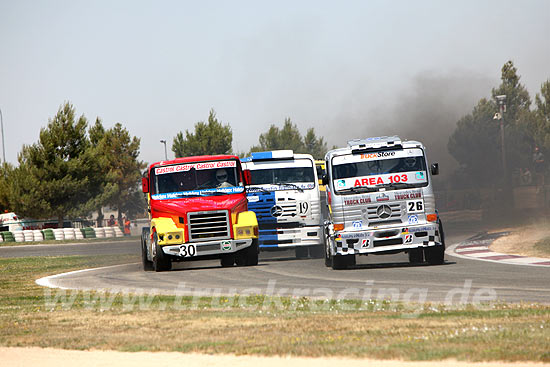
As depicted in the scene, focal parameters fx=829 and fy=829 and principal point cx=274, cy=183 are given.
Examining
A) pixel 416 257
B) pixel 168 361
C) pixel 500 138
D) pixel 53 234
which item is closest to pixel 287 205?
pixel 416 257

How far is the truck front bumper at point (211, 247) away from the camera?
18906 millimetres

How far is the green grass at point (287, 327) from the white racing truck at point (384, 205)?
590 cm

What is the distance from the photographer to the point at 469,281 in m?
14.1

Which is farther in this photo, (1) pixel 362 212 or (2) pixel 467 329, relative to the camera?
(1) pixel 362 212

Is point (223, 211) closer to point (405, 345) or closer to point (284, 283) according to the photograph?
point (284, 283)

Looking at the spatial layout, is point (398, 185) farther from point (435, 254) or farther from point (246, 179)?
point (246, 179)

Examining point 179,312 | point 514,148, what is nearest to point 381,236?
point 179,312

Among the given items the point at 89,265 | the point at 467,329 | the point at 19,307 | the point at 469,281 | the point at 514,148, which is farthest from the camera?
the point at 514,148

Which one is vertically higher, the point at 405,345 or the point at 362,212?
the point at 362,212

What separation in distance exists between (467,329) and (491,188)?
58548mm

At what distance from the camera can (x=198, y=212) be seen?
19.1 m

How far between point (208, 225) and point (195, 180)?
44.7 inches

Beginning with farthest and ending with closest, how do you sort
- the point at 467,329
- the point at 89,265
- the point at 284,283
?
the point at 89,265
the point at 284,283
the point at 467,329

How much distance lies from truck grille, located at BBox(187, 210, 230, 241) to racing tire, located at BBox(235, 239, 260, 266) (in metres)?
0.75
